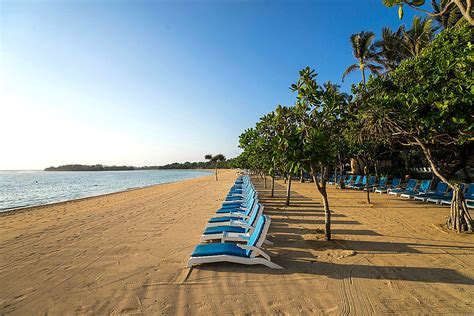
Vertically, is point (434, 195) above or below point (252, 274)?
above

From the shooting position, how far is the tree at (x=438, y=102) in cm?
532

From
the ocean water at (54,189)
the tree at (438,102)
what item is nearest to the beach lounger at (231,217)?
the tree at (438,102)

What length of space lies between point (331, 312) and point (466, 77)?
5.42 m

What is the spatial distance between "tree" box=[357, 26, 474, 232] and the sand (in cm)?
251

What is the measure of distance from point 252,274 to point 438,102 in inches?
221

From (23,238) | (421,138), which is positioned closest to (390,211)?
(421,138)

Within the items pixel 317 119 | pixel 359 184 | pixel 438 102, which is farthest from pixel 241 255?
pixel 359 184

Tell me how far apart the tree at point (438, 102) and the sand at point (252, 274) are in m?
2.51

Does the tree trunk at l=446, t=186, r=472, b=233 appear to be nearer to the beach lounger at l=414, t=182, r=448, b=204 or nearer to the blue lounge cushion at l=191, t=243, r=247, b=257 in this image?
the beach lounger at l=414, t=182, r=448, b=204

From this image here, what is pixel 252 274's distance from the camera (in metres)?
4.24

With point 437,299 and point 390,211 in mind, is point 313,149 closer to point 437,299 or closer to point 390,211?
point 437,299

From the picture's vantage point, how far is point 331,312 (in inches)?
126

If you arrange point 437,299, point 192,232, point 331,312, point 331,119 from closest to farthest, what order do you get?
point 331,312
point 437,299
point 331,119
point 192,232

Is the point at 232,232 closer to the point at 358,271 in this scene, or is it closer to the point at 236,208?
the point at 236,208
